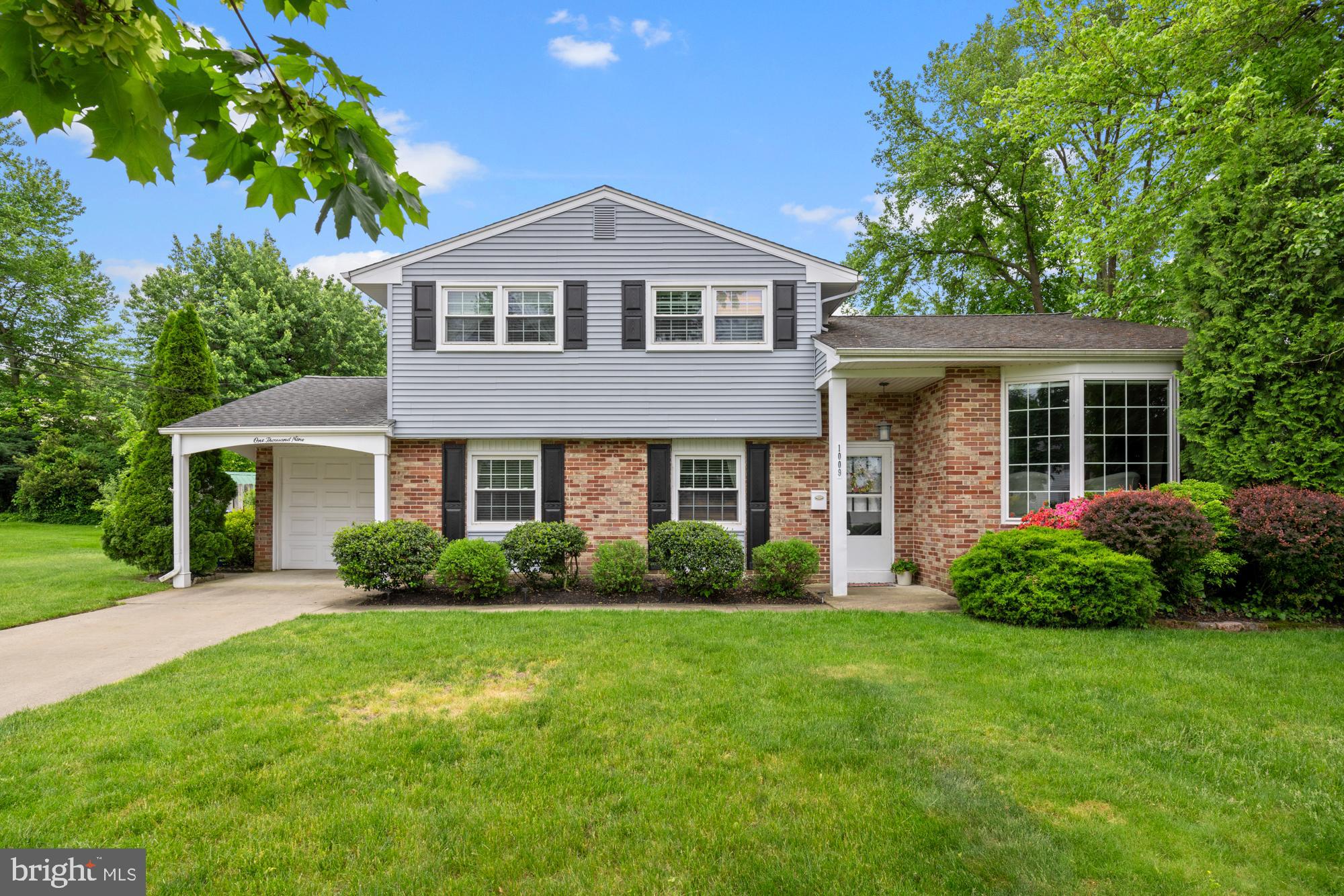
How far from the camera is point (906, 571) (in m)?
10.1

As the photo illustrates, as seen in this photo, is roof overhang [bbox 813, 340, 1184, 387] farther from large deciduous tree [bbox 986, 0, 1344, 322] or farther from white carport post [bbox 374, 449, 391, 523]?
white carport post [bbox 374, 449, 391, 523]

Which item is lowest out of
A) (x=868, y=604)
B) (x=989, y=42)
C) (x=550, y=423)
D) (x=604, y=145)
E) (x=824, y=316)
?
(x=868, y=604)

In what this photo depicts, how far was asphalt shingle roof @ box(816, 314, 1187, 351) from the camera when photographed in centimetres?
899

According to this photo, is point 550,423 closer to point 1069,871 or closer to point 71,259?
point 1069,871

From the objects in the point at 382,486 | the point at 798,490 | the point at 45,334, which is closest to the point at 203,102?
the point at 382,486

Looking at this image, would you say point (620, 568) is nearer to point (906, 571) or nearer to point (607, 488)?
point (607, 488)

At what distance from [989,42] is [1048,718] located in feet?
68.8

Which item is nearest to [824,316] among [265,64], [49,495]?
[265,64]

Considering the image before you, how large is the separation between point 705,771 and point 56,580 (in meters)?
12.7

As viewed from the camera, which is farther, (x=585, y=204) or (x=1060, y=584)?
(x=585, y=204)

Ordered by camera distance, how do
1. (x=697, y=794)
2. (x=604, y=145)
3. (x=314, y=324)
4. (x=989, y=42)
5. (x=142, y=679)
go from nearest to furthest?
1. (x=697, y=794)
2. (x=142, y=679)
3. (x=604, y=145)
4. (x=989, y=42)
5. (x=314, y=324)

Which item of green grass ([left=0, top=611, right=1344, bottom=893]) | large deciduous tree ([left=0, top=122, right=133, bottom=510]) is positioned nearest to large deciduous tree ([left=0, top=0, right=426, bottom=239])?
green grass ([left=0, top=611, right=1344, bottom=893])

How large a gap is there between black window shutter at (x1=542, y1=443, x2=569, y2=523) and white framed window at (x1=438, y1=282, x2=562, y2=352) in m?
1.83

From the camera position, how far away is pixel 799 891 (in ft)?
8.21
